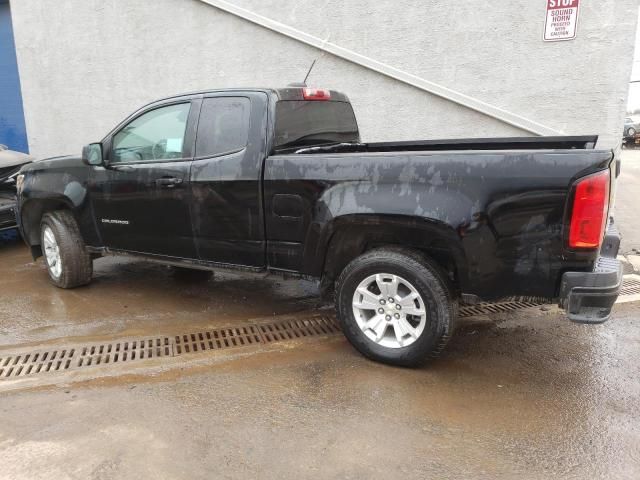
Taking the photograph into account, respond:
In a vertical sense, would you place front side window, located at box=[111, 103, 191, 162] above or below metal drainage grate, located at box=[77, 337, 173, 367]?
above

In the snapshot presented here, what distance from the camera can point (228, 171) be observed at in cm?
404

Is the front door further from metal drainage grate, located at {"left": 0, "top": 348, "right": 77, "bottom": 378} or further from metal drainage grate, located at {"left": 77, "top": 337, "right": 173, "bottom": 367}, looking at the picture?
metal drainage grate, located at {"left": 0, "top": 348, "right": 77, "bottom": 378}

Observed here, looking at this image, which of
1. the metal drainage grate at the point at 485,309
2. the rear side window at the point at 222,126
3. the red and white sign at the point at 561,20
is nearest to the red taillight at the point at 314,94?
the rear side window at the point at 222,126

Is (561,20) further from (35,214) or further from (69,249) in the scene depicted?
(35,214)

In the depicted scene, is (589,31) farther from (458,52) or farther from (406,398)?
(406,398)

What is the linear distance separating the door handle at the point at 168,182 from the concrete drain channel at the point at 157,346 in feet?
4.04

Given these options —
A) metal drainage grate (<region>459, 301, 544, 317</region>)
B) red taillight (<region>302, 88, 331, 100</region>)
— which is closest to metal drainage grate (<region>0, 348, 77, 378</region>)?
red taillight (<region>302, 88, 331, 100</region>)

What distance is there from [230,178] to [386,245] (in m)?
1.30

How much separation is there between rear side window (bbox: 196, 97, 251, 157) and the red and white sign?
408 centimetres

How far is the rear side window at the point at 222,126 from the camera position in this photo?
409cm

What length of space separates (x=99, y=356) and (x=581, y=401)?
3278 millimetres

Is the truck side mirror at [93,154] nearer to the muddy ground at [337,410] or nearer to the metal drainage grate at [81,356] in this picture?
the muddy ground at [337,410]

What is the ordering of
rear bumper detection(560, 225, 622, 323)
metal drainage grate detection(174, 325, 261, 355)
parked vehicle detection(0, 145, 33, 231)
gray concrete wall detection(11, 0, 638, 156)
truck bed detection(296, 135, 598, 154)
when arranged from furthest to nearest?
1. parked vehicle detection(0, 145, 33, 231)
2. gray concrete wall detection(11, 0, 638, 156)
3. metal drainage grate detection(174, 325, 261, 355)
4. truck bed detection(296, 135, 598, 154)
5. rear bumper detection(560, 225, 622, 323)

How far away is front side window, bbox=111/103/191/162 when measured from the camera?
14.6 feet
